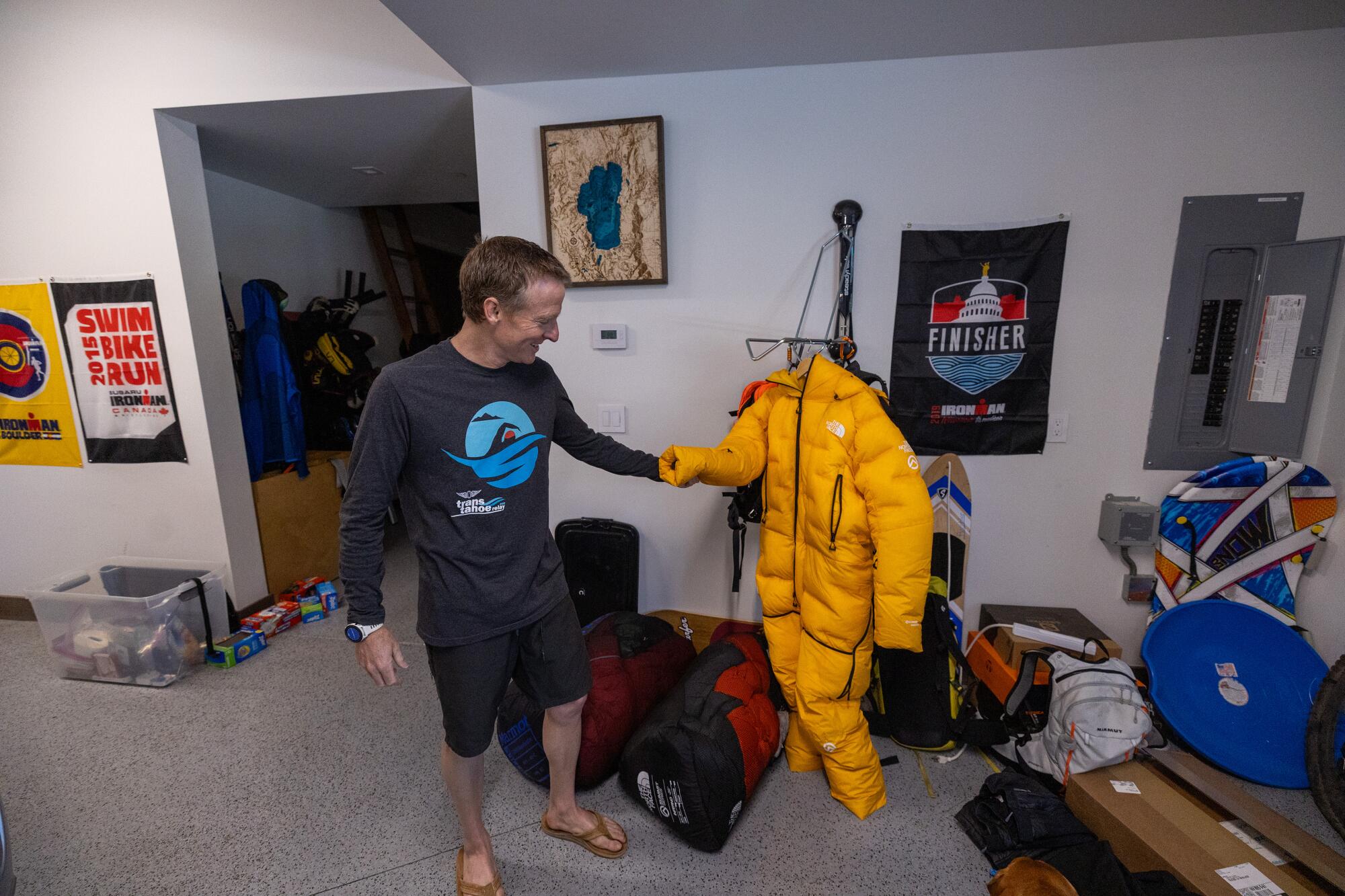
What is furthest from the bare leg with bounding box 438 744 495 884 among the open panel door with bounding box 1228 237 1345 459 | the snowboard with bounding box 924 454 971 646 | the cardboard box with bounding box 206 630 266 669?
the open panel door with bounding box 1228 237 1345 459

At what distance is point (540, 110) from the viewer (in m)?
2.04

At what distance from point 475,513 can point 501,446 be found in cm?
16

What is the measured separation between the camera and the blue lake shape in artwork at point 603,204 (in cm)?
200

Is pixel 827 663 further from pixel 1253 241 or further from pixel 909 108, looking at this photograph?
pixel 1253 241

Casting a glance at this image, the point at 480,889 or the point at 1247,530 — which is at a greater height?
the point at 1247,530

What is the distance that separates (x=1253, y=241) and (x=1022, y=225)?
0.74 meters

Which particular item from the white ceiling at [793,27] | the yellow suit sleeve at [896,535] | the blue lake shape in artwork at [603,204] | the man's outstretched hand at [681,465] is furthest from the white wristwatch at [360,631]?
the white ceiling at [793,27]

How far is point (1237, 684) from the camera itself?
1.76m

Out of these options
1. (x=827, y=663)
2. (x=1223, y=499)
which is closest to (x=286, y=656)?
(x=827, y=663)

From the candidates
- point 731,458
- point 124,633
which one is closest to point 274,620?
point 124,633

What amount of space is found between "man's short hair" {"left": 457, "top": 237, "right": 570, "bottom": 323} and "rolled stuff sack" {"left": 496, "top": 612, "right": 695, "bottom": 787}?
42.1 inches

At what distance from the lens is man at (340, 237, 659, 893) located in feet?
3.70

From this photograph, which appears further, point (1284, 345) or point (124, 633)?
point (124, 633)

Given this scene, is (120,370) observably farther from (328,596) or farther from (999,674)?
(999,674)
